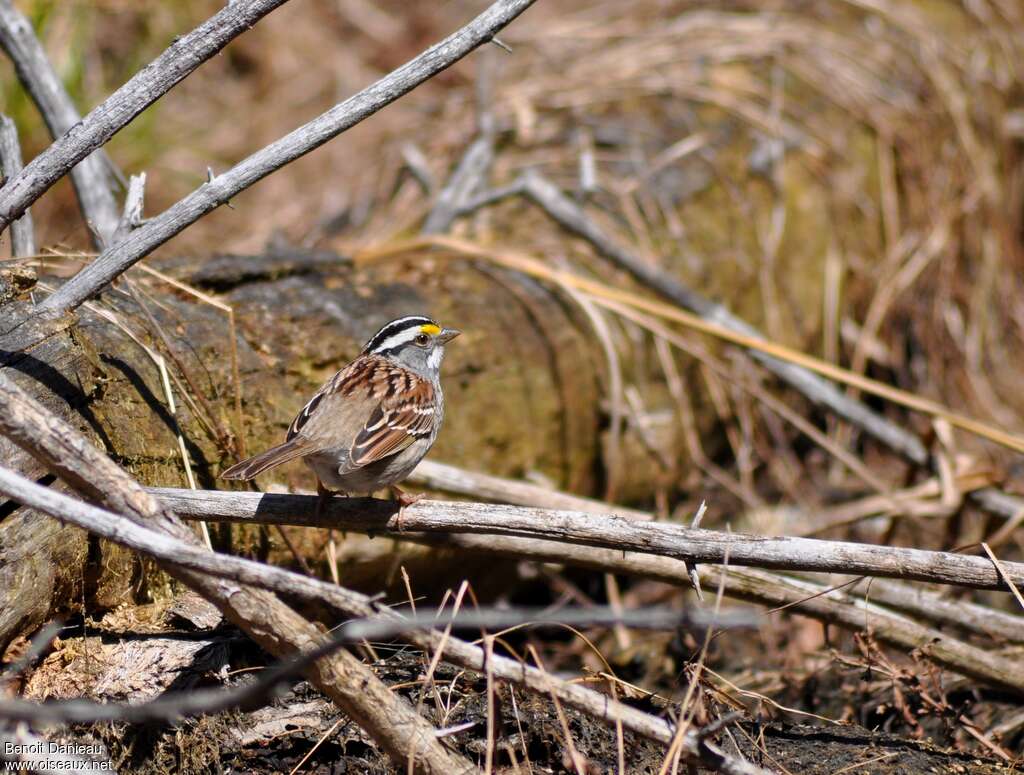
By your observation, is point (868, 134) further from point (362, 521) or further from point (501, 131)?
point (362, 521)

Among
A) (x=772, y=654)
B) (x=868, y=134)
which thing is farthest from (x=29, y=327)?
(x=868, y=134)

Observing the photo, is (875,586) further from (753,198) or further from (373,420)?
(753,198)

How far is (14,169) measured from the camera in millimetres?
3861

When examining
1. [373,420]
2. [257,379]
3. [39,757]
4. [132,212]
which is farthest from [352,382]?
[39,757]

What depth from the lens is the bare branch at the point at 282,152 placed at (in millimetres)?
3332

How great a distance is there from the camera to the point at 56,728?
3078 millimetres

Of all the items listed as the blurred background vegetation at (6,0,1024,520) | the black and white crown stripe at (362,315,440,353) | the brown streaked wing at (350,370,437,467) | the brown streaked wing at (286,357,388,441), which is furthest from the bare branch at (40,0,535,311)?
the blurred background vegetation at (6,0,1024,520)

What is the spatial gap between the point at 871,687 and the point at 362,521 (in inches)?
88.9

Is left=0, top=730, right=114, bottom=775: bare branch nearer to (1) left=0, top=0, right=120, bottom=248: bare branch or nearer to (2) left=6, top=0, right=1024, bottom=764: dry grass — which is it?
(1) left=0, top=0, right=120, bottom=248: bare branch

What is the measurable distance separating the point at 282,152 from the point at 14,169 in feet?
4.11

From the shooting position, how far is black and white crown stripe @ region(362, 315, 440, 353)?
4.41 metres

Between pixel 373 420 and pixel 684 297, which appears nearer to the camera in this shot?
pixel 373 420

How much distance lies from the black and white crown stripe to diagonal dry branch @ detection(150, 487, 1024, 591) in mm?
1364

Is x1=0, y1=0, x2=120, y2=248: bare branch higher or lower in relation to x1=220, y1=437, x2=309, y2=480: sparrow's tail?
higher
